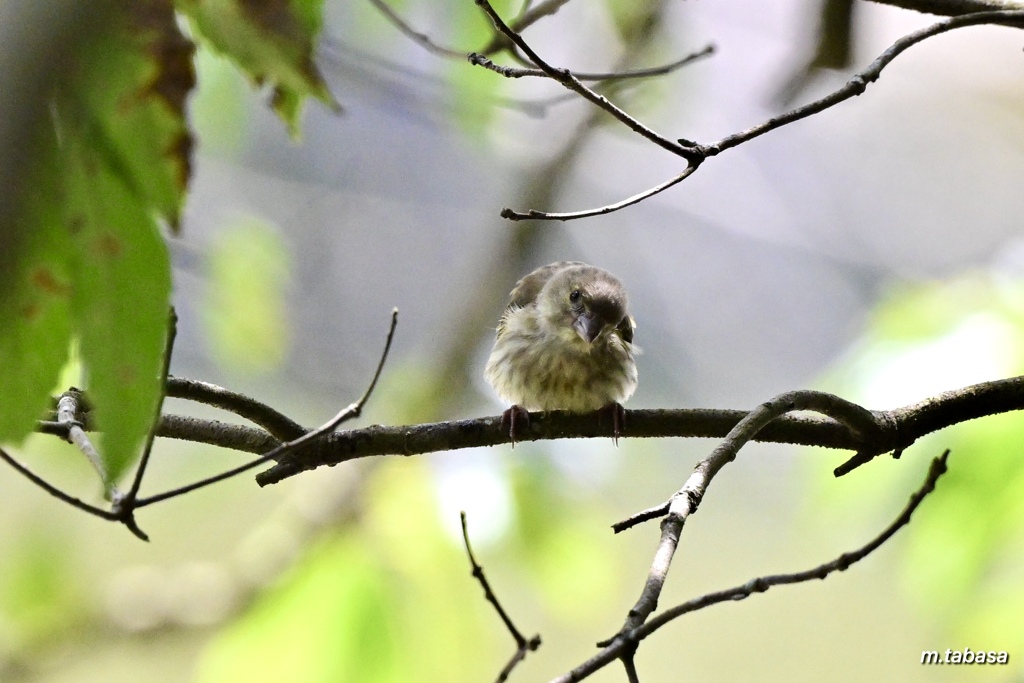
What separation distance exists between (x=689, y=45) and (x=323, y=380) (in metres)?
1.74

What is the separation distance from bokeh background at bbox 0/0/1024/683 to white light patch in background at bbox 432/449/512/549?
0.04 ft

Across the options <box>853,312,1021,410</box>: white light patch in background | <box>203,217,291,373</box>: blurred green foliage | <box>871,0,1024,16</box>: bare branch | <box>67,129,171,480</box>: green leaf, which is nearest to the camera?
<box>67,129,171,480</box>: green leaf

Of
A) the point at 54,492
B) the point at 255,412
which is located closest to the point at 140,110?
the point at 54,492

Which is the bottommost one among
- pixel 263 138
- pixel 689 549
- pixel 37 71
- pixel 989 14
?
pixel 37 71

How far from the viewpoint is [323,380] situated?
3551 mm

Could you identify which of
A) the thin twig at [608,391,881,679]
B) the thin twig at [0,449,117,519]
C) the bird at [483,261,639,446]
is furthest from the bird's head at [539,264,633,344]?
the thin twig at [0,449,117,519]

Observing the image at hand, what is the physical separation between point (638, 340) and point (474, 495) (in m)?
1.04

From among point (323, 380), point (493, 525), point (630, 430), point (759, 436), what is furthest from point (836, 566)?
point (323, 380)

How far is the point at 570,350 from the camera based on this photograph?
2189mm

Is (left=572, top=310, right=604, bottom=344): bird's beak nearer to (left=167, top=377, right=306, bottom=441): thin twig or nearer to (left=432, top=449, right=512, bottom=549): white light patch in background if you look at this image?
(left=432, top=449, right=512, bottom=549): white light patch in background

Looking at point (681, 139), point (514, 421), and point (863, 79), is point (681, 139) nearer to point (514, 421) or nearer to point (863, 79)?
point (863, 79)

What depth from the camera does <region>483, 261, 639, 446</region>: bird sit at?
2.12 metres

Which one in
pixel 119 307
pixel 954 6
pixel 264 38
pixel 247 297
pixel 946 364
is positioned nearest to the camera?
pixel 119 307

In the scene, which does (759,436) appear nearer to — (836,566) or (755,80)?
(836,566)
